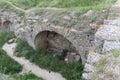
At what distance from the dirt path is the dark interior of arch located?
1.05m

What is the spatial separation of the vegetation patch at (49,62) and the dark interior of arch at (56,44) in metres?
0.35

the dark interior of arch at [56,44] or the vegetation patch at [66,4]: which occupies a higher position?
the vegetation patch at [66,4]

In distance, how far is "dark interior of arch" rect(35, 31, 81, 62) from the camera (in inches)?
520

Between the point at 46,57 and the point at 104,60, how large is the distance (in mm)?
8240

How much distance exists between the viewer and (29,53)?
14.3m

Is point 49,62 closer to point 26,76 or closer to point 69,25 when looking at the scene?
point 26,76

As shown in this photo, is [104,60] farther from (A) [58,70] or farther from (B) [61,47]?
(B) [61,47]

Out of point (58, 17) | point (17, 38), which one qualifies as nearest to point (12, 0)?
point (17, 38)

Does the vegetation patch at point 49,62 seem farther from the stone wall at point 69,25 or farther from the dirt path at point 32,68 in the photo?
the stone wall at point 69,25

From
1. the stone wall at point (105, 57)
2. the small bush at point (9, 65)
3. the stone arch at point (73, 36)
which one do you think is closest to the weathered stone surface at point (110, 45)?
the stone wall at point (105, 57)

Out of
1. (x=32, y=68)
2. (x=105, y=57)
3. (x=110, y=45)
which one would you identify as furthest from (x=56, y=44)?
(x=105, y=57)

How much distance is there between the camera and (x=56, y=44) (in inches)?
554

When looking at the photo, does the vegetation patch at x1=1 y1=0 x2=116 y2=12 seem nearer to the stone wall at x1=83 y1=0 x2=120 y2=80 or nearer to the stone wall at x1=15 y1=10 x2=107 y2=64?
the stone wall at x1=15 y1=10 x2=107 y2=64

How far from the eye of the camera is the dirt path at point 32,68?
41.4 feet
